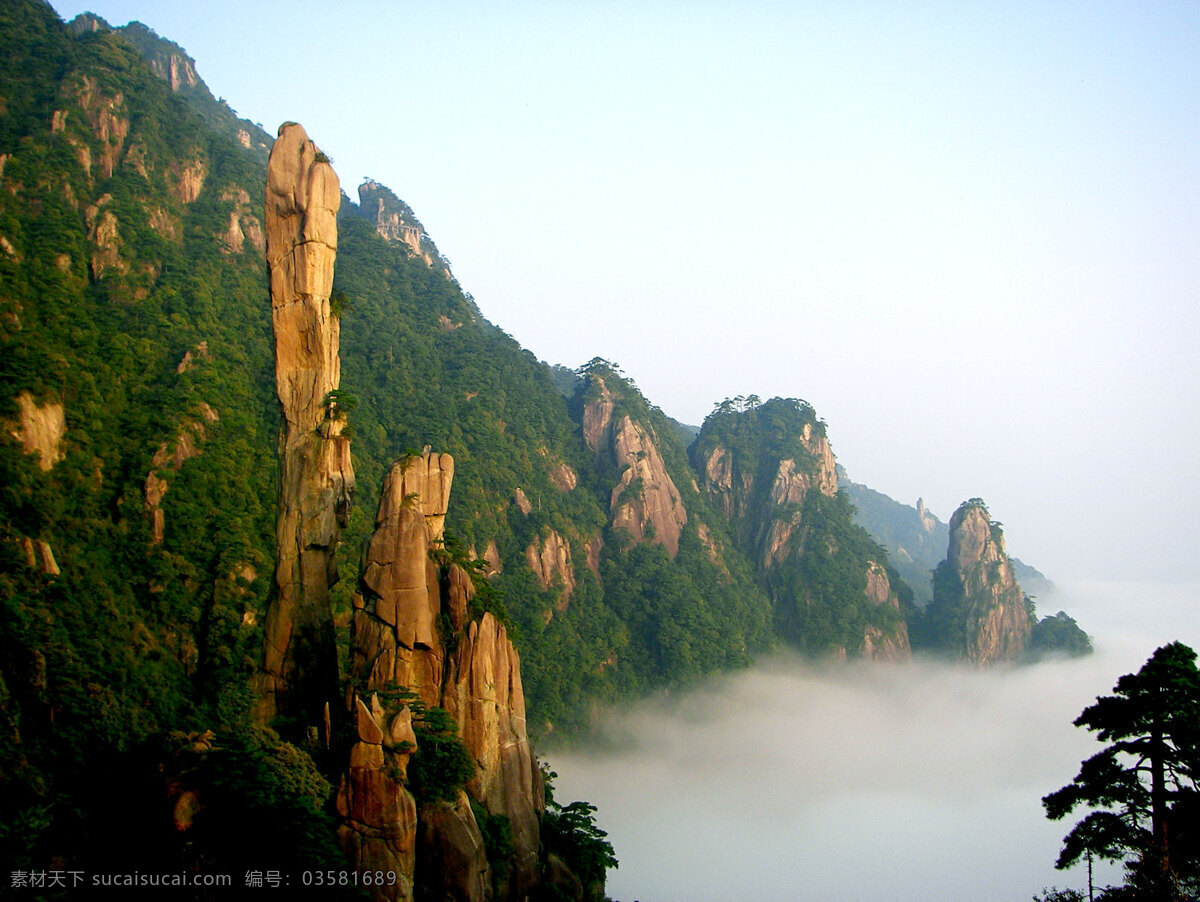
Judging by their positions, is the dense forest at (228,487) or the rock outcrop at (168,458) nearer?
the dense forest at (228,487)

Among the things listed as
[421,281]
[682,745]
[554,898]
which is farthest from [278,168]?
[421,281]

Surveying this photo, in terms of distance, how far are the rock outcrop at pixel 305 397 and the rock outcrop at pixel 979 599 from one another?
80.1m

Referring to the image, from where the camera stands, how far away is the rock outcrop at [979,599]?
93.8 m

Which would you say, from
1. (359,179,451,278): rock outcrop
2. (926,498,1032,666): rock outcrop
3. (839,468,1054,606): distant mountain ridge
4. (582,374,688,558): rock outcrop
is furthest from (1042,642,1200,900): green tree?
(839,468,1054,606): distant mountain ridge

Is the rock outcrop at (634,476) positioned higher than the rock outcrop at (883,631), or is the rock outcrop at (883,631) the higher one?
the rock outcrop at (634,476)

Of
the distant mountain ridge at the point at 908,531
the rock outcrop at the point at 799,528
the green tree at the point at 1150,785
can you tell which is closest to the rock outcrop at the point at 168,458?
the green tree at the point at 1150,785

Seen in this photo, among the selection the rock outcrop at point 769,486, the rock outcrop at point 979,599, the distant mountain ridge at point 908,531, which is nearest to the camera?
the rock outcrop at point 979,599

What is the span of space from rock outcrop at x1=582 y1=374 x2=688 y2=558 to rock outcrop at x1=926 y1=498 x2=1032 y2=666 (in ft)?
90.2

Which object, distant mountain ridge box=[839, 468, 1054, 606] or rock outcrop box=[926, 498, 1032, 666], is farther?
distant mountain ridge box=[839, 468, 1054, 606]

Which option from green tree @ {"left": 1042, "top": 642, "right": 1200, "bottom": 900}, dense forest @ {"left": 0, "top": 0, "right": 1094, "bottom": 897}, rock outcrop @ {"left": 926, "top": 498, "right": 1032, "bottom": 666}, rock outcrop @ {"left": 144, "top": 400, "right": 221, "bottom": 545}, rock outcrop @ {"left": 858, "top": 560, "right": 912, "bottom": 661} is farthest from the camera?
rock outcrop @ {"left": 926, "top": 498, "right": 1032, "bottom": 666}

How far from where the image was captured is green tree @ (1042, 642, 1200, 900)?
17219 millimetres

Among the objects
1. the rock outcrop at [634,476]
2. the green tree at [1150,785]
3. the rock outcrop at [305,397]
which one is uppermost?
the rock outcrop at [634,476]

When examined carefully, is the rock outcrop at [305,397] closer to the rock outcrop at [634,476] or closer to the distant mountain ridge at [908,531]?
the rock outcrop at [634,476]

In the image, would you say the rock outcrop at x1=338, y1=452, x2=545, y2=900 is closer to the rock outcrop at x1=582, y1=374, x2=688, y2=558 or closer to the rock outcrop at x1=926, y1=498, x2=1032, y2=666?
the rock outcrop at x1=582, y1=374, x2=688, y2=558
